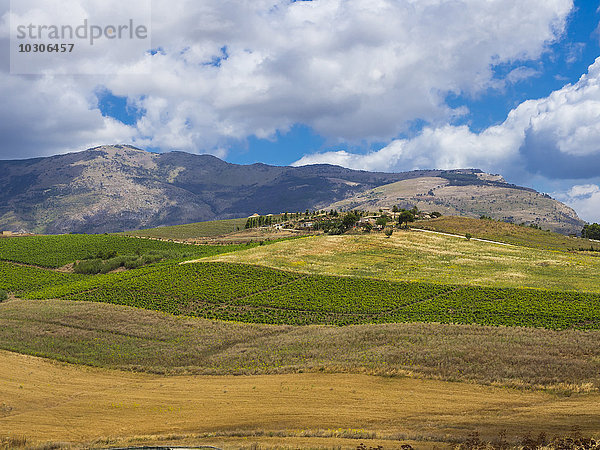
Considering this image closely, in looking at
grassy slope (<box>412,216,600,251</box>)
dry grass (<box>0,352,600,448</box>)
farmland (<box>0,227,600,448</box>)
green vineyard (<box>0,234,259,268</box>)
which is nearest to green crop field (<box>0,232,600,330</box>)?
farmland (<box>0,227,600,448</box>)

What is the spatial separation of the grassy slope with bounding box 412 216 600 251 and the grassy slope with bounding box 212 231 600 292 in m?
24.1

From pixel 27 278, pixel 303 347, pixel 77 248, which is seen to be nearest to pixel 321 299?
pixel 303 347

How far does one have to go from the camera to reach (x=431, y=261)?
362 ft

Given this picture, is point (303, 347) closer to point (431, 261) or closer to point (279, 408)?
point (279, 408)

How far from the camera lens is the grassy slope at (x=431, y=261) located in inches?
3548

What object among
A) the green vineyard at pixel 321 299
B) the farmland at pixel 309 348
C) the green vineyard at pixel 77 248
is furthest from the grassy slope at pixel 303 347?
the green vineyard at pixel 77 248

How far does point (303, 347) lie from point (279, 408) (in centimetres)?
1663

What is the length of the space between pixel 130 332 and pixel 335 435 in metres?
39.8

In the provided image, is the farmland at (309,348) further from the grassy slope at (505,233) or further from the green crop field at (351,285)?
the grassy slope at (505,233)

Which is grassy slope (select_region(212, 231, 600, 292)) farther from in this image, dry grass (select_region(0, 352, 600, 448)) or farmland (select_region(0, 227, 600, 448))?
dry grass (select_region(0, 352, 600, 448))

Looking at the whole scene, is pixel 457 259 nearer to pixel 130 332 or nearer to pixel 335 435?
pixel 130 332

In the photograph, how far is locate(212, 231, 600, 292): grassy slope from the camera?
90.1 m

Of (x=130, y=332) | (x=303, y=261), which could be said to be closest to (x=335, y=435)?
(x=130, y=332)

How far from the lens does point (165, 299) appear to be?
76.8 meters
